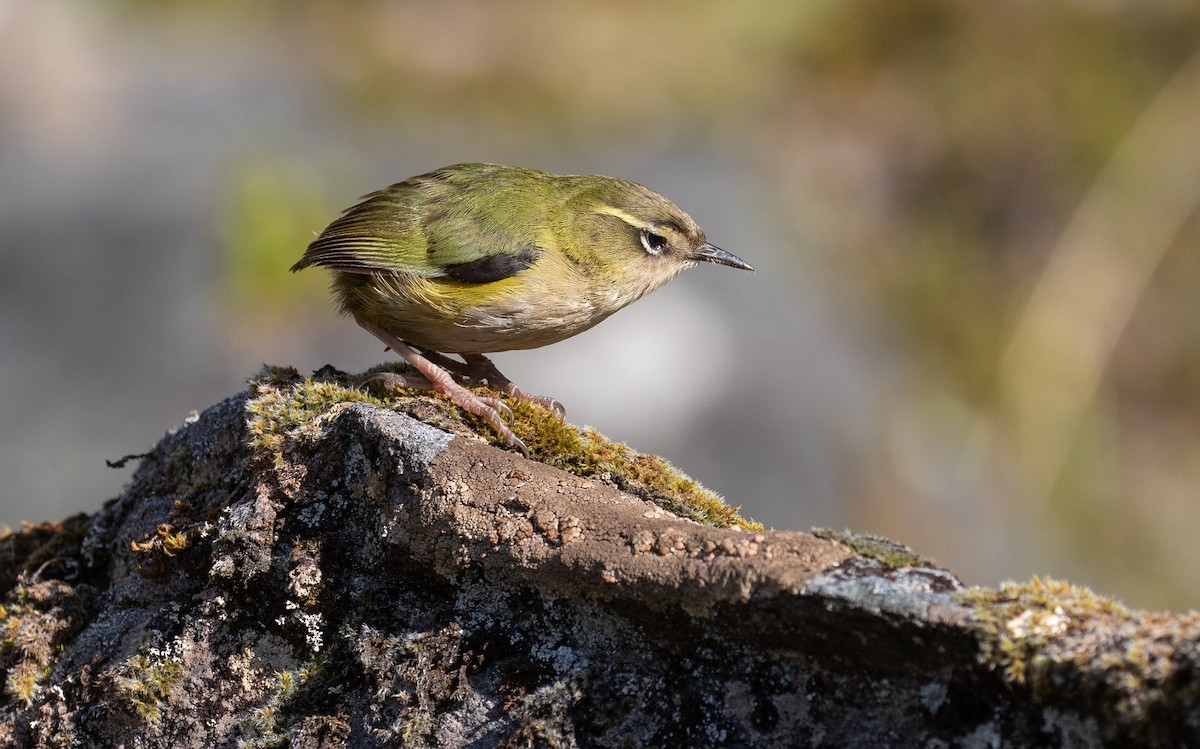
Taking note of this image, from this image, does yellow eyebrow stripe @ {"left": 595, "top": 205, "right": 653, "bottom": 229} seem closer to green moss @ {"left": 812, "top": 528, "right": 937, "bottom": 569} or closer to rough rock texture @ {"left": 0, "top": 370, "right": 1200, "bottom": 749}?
rough rock texture @ {"left": 0, "top": 370, "right": 1200, "bottom": 749}

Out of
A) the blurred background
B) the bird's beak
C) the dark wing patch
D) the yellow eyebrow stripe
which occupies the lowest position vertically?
the dark wing patch

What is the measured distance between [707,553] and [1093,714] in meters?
1.15

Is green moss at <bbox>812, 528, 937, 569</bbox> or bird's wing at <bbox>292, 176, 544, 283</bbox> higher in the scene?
bird's wing at <bbox>292, 176, 544, 283</bbox>

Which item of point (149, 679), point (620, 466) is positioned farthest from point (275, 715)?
point (620, 466)

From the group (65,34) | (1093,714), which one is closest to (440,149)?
(65,34)

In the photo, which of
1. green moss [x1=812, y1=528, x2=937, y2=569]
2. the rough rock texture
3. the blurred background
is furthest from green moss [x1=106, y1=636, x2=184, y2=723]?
the blurred background

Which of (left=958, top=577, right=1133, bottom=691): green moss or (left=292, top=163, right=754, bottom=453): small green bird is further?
(left=292, top=163, right=754, bottom=453): small green bird

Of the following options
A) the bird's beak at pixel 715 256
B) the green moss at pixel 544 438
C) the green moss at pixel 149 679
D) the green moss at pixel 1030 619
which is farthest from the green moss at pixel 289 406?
the green moss at pixel 1030 619

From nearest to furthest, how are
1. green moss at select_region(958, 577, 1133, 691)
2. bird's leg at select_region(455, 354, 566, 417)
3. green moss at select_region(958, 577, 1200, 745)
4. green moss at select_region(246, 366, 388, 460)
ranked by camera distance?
green moss at select_region(958, 577, 1200, 745), green moss at select_region(958, 577, 1133, 691), green moss at select_region(246, 366, 388, 460), bird's leg at select_region(455, 354, 566, 417)

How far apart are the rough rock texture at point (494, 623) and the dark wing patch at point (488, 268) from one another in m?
0.89

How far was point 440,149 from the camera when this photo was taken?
42.2 feet

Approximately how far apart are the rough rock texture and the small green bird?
74 centimetres

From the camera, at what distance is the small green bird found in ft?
18.2

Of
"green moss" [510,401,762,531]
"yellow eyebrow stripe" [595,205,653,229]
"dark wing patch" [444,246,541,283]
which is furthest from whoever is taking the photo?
"yellow eyebrow stripe" [595,205,653,229]
